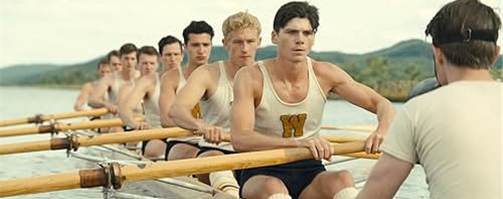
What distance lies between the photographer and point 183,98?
6227 mm

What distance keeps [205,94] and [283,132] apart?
173 centimetres

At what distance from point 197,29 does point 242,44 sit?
57.0 inches

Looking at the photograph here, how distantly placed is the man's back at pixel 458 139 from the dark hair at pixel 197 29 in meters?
5.16

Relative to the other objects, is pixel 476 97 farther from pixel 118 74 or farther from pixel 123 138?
pixel 118 74

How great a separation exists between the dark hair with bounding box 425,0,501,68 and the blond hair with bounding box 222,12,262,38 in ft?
12.1

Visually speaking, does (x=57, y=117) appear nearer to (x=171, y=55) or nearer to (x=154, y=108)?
(x=154, y=108)

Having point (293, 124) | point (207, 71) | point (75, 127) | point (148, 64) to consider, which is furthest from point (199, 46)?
point (75, 127)

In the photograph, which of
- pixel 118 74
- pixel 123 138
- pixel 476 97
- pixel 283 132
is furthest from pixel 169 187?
pixel 118 74

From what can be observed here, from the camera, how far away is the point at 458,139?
2412 millimetres

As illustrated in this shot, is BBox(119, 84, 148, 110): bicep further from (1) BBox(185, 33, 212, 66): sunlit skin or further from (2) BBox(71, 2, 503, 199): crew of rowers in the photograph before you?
(2) BBox(71, 2, 503, 199): crew of rowers

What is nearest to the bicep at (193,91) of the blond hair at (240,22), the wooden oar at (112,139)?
the wooden oar at (112,139)

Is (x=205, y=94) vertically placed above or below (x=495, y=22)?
below

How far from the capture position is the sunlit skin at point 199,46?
24.6ft

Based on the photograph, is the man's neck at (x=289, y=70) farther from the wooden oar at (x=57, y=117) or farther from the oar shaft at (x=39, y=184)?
the wooden oar at (x=57, y=117)
